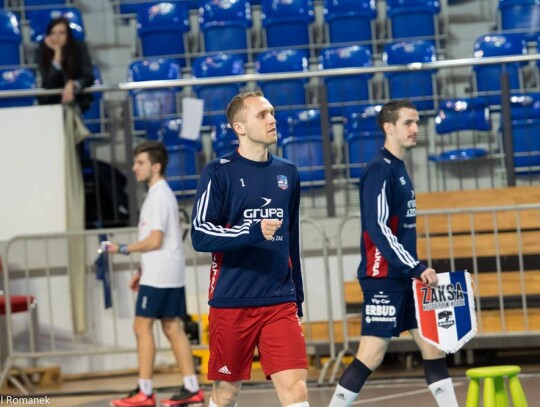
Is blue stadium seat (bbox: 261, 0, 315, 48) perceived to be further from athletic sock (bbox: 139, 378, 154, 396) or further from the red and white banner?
the red and white banner

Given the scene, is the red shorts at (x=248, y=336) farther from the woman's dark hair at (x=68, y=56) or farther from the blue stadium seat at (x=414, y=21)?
the blue stadium seat at (x=414, y=21)

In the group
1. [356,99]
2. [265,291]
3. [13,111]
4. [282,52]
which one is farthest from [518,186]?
[265,291]

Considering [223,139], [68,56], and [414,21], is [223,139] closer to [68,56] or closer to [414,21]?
[68,56]

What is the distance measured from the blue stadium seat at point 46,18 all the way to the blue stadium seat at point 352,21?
9.98 ft

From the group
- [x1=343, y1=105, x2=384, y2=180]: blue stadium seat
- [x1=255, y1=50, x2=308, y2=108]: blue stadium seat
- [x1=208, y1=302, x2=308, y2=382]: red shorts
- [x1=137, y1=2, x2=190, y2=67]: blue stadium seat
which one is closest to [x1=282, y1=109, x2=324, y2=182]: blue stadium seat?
[x1=343, y1=105, x2=384, y2=180]: blue stadium seat

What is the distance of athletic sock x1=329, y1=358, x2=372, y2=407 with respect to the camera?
6922 mm

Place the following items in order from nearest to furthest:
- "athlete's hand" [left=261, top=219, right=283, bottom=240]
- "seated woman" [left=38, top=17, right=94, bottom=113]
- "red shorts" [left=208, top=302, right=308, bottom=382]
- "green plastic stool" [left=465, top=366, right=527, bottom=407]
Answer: "athlete's hand" [left=261, top=219, right=283, bottom=240], "red shorts" [left=208, top=302, right=308, bottom=382], "green plastic stool" [left=465, top=366, right=527, bottom=407], "seated woman" [left=38, top=17, right=94, bottom=113]

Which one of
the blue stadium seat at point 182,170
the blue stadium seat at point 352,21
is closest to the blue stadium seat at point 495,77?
the blue stadium seat at point 352,21

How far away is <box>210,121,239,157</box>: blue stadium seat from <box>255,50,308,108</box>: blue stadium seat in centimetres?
60

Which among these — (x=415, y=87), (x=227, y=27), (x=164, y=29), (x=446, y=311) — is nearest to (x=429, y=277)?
(x=446, y=311)

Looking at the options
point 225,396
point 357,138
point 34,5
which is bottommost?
point 225,396

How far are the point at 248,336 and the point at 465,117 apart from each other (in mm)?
6919

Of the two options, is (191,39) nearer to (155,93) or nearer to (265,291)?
(155,93)

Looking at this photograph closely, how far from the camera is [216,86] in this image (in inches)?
502
